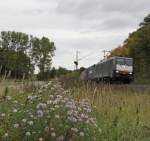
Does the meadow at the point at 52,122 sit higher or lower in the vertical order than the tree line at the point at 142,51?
lower

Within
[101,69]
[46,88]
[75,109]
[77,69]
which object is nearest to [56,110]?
[75,109]

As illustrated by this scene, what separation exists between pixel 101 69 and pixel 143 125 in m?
48.6

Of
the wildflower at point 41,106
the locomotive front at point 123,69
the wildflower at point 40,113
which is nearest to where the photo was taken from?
the wildflower at point 40,113

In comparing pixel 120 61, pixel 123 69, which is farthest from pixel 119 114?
pixel 120 61

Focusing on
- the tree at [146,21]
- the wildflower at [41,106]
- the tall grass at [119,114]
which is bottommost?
the tall grass at [119,114]

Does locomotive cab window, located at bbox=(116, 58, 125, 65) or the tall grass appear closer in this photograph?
the tall grass

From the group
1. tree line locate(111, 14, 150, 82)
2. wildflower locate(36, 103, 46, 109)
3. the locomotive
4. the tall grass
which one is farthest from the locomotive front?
wildflower locate(36, 103, 46, 109)

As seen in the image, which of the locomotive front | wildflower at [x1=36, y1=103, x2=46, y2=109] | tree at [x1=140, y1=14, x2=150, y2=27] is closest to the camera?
wildflower at [x1=36, y1=103, x2=46, y2=109]

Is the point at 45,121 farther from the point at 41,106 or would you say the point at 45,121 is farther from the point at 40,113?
the point at 41,106

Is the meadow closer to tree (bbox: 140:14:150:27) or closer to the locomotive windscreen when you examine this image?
the locomotive windscreen

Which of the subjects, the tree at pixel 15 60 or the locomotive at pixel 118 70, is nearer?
the tree at pixel 15 60

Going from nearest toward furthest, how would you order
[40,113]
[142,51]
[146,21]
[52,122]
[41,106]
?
[40,113] → [52,122] → [41,106] → [142,51] → [146,21]

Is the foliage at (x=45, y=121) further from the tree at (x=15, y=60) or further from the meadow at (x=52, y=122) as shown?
the tree at (x=15, y=60)

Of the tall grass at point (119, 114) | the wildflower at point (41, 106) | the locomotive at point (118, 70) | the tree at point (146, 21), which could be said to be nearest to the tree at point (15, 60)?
the tall grass at point (119, 114)
